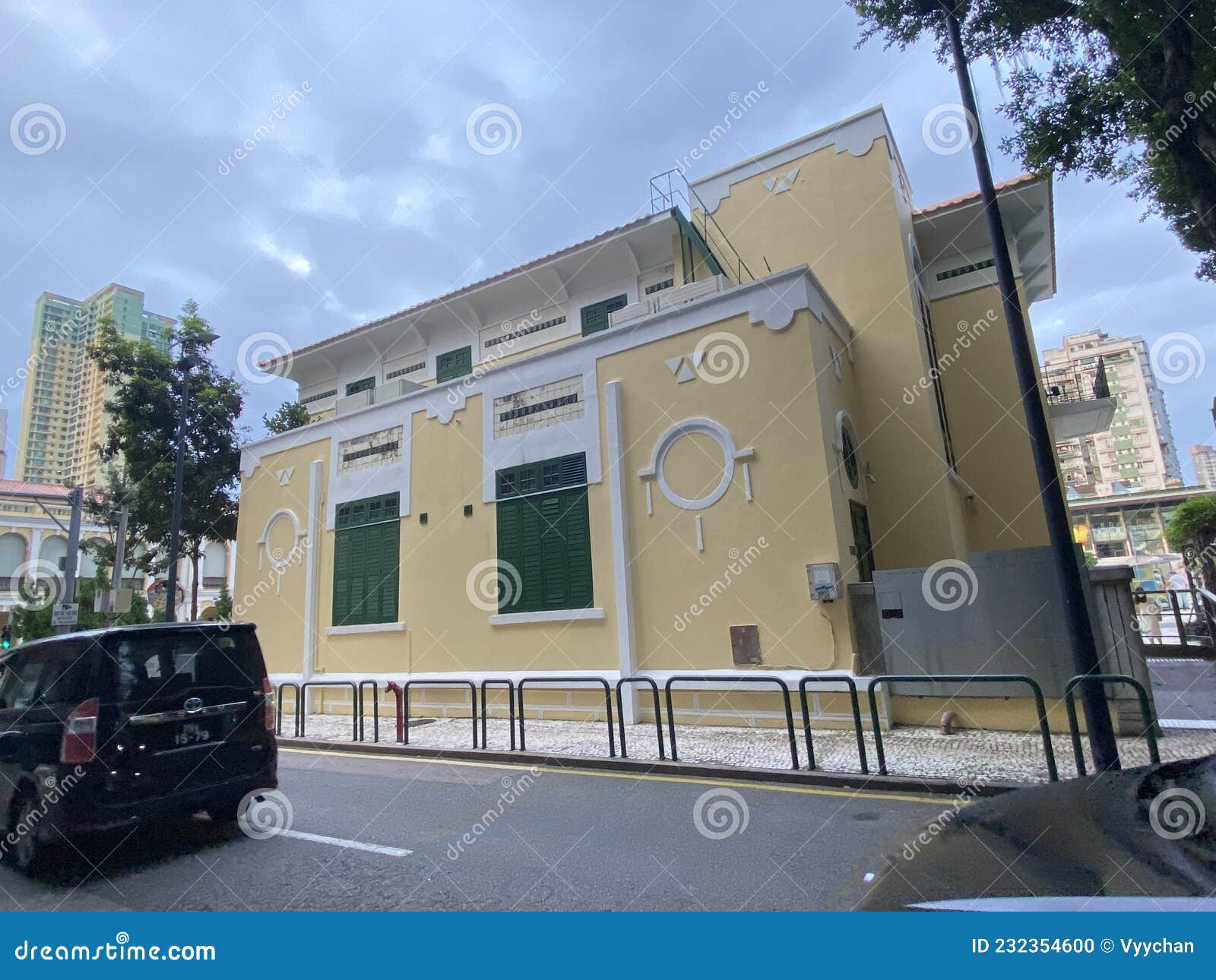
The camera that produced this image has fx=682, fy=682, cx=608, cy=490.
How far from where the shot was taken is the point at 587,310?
1641cm

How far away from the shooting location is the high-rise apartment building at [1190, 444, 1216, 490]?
84.6m

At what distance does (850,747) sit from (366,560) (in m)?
10.3

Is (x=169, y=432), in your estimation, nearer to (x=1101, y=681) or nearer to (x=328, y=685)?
(x=328, y=685)

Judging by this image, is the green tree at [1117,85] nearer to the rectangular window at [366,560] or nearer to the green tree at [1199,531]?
the green tree at [1199,531]

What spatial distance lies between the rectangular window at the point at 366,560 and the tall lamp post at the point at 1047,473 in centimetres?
1130

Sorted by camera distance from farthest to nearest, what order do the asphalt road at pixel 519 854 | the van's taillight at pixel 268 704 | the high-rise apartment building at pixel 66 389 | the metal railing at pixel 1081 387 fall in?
the high-rise apartment building at pixel 66 389, the metal railing at pixel 1081 387, the van's taillight at pixel 268 704, the asphalt road at pixel 519 854

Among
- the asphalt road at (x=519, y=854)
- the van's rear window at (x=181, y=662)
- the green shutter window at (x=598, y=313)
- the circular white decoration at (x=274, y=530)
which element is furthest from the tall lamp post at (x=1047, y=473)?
the circular white decoration at (x=274, y=530)

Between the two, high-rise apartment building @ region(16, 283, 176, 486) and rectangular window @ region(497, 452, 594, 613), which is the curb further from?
high-rise apartment building @ region(16, 283, 176, 486)

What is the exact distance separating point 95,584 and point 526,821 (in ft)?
126

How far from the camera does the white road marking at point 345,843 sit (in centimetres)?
514

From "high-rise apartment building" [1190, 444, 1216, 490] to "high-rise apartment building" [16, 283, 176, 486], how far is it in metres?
105

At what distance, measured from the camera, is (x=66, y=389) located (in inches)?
1106

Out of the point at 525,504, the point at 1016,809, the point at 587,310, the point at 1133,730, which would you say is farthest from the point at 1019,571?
the point at 587,310

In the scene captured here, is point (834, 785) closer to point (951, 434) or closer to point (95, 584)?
point (951, 434)
